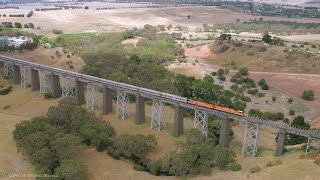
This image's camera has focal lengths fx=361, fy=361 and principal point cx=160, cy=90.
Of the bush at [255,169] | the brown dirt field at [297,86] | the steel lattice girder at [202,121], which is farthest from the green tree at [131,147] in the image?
the brown dirt field at [297,86]

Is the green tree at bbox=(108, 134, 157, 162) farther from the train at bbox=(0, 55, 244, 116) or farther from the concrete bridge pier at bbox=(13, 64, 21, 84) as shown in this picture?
the concrete bridge pier at bbox=(13, 64, 21, 84)

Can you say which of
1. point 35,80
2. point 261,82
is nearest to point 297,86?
point 261,82

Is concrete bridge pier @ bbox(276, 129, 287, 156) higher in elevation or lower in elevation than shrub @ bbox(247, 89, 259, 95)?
higher

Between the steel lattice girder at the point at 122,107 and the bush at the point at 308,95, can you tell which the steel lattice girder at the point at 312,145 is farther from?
the bush at the point at 308,95

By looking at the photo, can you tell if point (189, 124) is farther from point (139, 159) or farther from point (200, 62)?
point (200, 62)

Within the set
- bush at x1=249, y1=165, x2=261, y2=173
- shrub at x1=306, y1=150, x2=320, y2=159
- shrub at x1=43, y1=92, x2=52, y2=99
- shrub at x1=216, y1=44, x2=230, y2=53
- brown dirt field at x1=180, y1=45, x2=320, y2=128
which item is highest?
shrub at x1=306, y1=150, x2=320, y2=159

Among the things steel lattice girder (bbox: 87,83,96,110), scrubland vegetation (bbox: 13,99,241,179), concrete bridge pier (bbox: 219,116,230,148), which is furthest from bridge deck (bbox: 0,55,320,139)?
scrubland vegetation (bbox: 13,99,241,179)

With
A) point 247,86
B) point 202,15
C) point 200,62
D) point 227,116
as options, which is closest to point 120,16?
point 202,15
